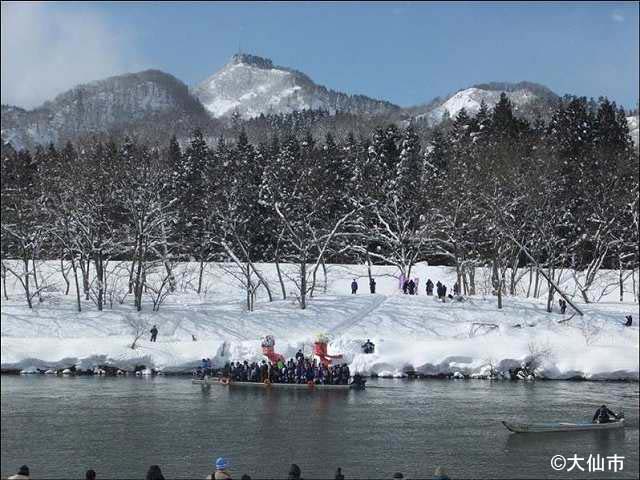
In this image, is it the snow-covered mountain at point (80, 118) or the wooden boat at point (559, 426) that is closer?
the wooden boat at point (559, 426)

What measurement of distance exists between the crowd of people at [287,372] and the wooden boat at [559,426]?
12.3m

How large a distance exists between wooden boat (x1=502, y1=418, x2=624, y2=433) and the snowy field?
1257cm

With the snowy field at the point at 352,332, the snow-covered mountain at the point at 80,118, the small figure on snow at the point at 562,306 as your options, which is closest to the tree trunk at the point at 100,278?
the snowy field at the point at 352,332

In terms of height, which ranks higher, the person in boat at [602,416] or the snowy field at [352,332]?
the snowy field at [352,332]

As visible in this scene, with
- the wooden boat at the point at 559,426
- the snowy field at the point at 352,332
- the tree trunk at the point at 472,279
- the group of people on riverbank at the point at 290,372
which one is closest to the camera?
the wooden boat at the point at 559,426

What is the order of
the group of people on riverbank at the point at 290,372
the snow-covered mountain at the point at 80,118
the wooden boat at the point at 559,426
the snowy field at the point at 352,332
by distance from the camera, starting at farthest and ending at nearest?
the snow-covered mountain at the point at 80,118, the snowy field at the point at 352,332, the group of people on riverbank at the point at 290,372, the wooden boat at the point at 559,426

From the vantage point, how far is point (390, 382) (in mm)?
38938

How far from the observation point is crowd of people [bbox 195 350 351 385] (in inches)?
1476

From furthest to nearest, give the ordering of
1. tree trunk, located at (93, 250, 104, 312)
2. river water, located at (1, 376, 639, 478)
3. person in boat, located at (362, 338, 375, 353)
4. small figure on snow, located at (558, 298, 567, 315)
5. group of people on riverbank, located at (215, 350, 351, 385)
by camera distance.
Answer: small figure on snow, located at (558, 298, 567, 315) < tree trunk, located at (93, 250, 104, 312) < person in boat, located at (362, 338, 375, 353) < group of people on riverbank, located at (215, 350, 351, 385) < river water, located at (1, 376, 639, 478)

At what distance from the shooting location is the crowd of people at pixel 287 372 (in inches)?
1476

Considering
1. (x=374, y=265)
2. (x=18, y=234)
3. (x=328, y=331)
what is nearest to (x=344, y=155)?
(x=374, y=265)

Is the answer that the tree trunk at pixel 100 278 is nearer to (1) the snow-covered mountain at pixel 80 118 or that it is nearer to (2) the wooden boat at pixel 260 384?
(2) the wooden boat at pixel 260 384

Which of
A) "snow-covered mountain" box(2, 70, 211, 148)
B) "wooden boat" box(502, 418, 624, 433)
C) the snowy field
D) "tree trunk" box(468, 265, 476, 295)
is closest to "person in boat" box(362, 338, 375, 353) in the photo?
the snowy field

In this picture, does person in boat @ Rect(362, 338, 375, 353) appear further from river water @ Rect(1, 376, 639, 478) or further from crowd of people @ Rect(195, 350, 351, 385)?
river water @ Rect(1, 376, 639, 478)
